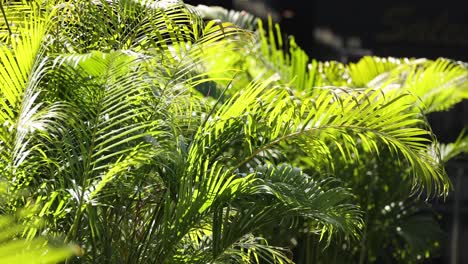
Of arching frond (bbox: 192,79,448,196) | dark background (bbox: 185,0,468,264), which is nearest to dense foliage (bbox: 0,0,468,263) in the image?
arching frond (bbox: 192,79,448,196)

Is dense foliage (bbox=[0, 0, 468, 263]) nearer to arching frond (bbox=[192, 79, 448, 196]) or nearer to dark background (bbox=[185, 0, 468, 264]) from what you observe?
arching frond (bbox=[192, 79, 448, 196])

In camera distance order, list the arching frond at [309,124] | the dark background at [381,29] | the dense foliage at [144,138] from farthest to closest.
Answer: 1. the dark background at [381,29]
2. the arching frond at [309,124]
3. the dense foliage at [144,138]

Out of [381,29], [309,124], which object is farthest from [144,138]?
[381,29]

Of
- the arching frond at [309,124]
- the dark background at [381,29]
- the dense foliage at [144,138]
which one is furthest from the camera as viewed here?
the dark background at [381,29]

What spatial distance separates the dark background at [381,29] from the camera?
9312 mm

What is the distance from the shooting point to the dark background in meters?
9.31

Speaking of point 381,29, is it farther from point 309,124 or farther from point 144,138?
point 144,138

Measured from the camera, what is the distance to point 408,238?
6.66 meters

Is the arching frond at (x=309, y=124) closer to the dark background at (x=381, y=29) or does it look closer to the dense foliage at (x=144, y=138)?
the dense foliage at (x=144, y=138)

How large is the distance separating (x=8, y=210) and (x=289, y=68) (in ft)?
10.0

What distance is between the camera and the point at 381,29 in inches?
387

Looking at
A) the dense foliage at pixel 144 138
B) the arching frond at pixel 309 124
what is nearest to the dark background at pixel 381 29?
the dense foliage at pixel 144 138

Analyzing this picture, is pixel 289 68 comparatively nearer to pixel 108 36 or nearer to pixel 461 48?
pixel 108 36

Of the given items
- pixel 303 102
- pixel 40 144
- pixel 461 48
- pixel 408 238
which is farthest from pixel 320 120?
pixel 461 48
